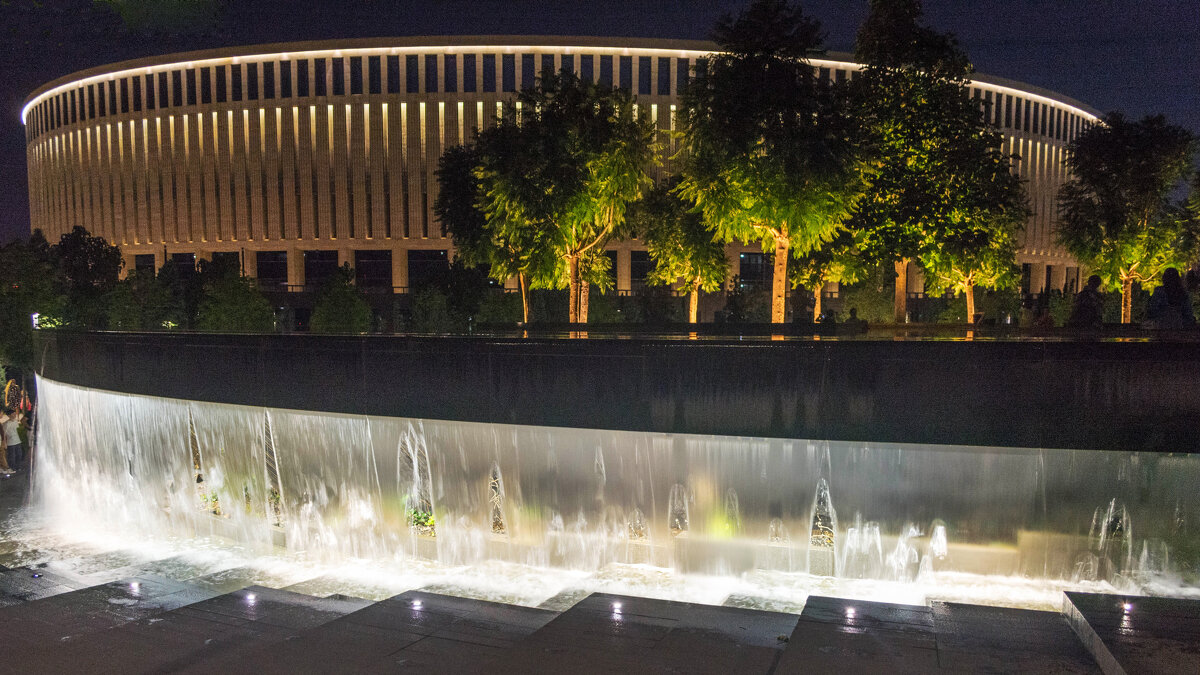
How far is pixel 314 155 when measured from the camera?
54250mm

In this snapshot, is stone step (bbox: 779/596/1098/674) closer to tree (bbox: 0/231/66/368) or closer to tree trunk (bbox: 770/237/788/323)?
tree trunk (bbox: 770/237/788/323)

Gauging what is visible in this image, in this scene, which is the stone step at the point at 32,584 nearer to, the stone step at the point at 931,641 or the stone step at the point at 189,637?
the stone step at the point at 189,637

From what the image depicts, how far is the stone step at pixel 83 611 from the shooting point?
253 inches

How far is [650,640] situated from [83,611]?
533cm

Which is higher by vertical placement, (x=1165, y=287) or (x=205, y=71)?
(x=205, y=71)

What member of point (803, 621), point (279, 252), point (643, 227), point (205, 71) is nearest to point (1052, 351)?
point (803, 621)

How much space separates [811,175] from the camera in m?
16.0

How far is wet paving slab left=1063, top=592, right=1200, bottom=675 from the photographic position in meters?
4.42

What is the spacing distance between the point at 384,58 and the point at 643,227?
3655 centimetres

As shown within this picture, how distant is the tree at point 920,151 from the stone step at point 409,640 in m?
15.6

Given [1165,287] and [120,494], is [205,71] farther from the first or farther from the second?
[1165,287]

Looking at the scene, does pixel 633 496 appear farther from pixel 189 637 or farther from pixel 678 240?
pixel 678 240

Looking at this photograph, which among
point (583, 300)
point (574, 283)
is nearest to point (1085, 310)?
point (574, 283)

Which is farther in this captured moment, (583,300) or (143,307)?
(143,307)
